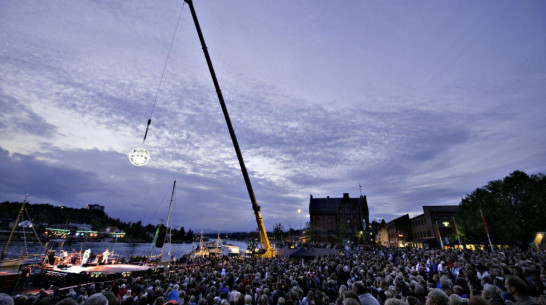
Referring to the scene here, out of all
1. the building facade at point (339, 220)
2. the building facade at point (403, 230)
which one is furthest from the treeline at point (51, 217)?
the building facade at point (403, 230)

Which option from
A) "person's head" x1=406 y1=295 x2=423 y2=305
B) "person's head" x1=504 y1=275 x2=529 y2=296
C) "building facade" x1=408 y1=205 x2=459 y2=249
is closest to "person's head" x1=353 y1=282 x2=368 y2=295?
"person's head" x1=406 y1=295 x2=423 y2=305

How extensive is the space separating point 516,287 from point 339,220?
244ft

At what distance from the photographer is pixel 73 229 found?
526ft

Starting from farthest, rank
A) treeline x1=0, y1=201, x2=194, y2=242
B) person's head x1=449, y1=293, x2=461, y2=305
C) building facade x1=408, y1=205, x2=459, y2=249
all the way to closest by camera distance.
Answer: treeline x1=0, y1=201, x2=194, y2=242, building facade x1=408, y1=205, x2=459, y2=249, person's head x1=449, y1=293, x2=461, y2=305

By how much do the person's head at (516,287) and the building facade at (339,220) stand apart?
68840 mm

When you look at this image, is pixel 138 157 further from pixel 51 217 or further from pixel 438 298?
pixel 51 217

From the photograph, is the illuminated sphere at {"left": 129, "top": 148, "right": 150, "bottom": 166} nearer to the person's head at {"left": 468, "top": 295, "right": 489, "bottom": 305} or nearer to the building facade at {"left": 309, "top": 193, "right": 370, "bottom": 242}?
the person's head at {"left": 468, "top": 295, "right": 489, "bottom": 305}

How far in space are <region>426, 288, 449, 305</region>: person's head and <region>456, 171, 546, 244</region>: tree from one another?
4890 centimetres

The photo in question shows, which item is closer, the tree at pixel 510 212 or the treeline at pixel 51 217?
the tree at pixel 510 212

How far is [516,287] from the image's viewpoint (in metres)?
4.21

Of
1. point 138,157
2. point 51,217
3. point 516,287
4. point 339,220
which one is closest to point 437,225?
point 339,220

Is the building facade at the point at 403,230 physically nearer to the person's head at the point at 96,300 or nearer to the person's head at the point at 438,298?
the person's head at the point at 438,298

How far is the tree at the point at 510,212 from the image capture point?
37906 mm

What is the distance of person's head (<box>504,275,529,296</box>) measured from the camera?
13.6 feet
